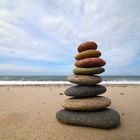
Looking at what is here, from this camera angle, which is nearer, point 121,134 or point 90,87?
point 121,134

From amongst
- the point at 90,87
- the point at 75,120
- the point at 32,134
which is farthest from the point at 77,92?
the point at 32,134

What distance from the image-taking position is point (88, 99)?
19.0ft

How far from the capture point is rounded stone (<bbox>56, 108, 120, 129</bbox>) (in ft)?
17.0

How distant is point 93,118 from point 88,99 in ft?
2.19

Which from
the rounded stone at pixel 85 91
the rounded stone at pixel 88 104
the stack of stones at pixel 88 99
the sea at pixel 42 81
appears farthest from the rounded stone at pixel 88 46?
the sea at pixel 42 81

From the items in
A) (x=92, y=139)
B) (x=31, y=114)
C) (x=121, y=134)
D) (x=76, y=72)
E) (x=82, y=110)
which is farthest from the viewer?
(x=31, y=114)

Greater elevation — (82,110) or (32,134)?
(82,110)

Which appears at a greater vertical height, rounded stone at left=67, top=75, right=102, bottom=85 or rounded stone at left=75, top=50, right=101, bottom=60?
rounded stone at left=75, top=50, right=101, bottom=60

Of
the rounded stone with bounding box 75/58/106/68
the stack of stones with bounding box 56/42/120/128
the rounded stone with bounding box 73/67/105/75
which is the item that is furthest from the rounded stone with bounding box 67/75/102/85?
the rounded stone with bounding box 75/58/106/68

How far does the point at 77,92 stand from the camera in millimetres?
5957

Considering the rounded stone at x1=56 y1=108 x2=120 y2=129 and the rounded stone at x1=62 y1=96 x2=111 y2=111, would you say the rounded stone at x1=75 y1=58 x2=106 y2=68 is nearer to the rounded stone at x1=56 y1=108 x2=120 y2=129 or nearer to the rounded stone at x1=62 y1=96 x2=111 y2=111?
the rounded stone at x1=62 y1=96 x2=111 y2=111

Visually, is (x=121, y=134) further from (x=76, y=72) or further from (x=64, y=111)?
(x=76, y=72)

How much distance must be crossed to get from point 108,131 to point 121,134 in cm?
34

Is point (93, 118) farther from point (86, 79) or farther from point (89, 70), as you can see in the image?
point (89, 70)
